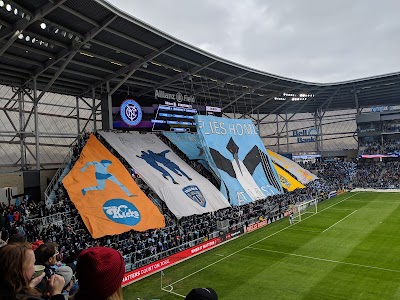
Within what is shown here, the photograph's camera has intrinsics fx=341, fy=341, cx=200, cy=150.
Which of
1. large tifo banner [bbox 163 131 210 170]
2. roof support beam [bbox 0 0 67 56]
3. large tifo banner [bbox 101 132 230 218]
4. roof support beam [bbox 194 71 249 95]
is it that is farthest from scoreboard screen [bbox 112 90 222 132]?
roof support beam [bbox 0 0 67 56]

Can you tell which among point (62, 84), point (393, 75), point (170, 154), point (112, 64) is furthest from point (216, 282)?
point (393, 75)

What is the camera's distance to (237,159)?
1414 inches

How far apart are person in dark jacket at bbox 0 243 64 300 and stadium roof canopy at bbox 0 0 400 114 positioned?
67.1ft

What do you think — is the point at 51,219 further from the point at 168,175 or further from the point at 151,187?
the point at 168,175

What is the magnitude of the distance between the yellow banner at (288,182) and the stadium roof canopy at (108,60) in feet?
41.2

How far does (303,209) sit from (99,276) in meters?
36.5

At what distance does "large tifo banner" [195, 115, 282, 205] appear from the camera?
32688mm

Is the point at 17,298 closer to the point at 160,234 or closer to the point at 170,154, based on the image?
the point at 160,234

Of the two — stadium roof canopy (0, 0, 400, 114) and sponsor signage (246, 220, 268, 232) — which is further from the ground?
stadium roof canopy (0, 0, 400, 114)

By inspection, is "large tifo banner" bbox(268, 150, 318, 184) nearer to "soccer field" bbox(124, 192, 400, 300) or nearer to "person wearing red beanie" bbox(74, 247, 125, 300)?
"soccer field" bbox(124, 192, 400, 300)

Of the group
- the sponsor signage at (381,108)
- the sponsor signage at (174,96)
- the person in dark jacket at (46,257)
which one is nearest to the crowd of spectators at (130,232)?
the sponsor signage at (174,96)

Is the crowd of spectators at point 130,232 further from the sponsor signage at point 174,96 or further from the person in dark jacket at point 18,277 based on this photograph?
the person in dark jacket at point 18,277

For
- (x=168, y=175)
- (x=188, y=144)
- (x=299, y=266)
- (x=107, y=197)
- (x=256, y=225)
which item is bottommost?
(x=299, y=266)

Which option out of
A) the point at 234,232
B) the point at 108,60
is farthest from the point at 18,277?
the point at 108,60
